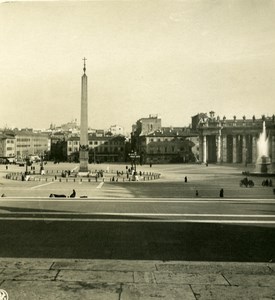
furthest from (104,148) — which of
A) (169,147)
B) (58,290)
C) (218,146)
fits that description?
(58,290)

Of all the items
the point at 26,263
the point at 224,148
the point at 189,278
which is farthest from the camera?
the point at 224,148

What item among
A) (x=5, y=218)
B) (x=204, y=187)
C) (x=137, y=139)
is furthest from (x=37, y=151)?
(x=5, y=218)

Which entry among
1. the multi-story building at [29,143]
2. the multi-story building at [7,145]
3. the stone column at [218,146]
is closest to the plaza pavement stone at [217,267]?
the stone column at [218,146]

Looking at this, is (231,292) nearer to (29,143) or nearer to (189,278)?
(189,278)

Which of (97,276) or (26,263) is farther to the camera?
(26,263)

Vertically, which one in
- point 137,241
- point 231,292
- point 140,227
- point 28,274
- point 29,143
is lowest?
point 231,292

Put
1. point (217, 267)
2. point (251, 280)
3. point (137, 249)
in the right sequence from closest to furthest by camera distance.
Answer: point (251, 280) < point (217, 267) < point (137, 249)

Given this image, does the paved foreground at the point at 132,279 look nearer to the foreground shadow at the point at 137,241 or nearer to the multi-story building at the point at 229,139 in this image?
the foreground shadow at the point at 137,241

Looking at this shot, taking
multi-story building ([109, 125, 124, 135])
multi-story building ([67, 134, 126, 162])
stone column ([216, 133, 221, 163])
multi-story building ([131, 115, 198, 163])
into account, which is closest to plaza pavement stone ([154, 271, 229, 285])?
stone column ([216, 133, 221, 163])
